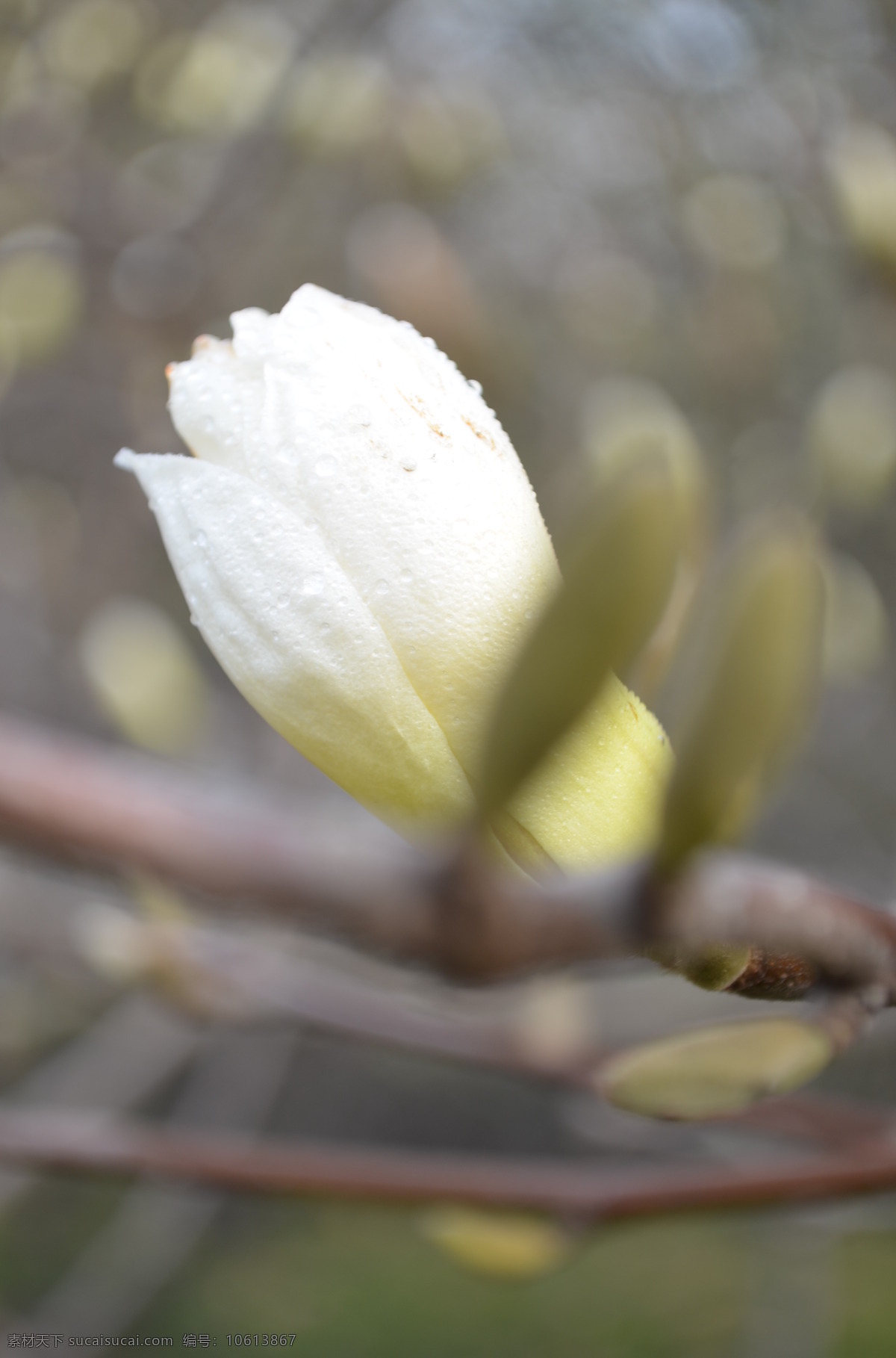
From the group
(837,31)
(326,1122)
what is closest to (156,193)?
(837,31)

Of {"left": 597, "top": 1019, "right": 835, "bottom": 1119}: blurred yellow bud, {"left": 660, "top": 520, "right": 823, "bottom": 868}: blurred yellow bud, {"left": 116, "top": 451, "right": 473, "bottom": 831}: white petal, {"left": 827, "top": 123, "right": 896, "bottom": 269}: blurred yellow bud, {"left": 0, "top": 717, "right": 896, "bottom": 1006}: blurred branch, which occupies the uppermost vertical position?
{"left": 827, "top": 123, "right": 896, "bottom": 269}: blurred yellow bud

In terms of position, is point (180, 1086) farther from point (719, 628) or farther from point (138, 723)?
point (719, 628)

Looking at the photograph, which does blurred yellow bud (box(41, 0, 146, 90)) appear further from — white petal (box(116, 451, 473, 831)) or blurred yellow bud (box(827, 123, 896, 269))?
white petal (box(116, 451, 473, 831))

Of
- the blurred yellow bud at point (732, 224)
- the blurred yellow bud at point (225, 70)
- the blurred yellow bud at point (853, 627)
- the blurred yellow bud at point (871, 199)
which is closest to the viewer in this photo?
the blurred yellow bud at point (871, 199)

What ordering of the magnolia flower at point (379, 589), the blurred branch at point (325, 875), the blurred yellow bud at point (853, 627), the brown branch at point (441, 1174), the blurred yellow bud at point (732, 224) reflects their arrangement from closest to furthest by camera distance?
1. the blurred branch at point (325, 875)
2. the magnolia flower at point (379, 589)
3. the brown branch at point (441, 1174)
4. the blurred yellow bud at point (853, 627)
5. the blurred yellow bud at point (732, 224)

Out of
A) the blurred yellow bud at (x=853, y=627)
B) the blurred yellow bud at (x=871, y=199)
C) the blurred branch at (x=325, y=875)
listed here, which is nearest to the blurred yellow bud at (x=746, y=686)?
the blurred branch at (x=325, y=875)

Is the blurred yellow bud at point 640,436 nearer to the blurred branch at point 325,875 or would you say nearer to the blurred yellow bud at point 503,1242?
the blurred branch at point 325,875

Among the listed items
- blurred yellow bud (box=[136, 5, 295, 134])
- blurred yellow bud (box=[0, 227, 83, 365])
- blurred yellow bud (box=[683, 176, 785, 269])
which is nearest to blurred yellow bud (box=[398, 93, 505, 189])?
blurred yellow bud (box=[136, 5, 295, 134])

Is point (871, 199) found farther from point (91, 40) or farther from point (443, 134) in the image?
point (91, 40)
